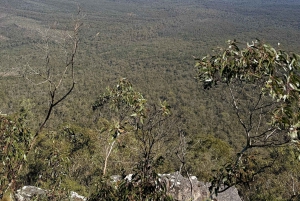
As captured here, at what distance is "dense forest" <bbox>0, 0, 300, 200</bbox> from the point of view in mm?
4047

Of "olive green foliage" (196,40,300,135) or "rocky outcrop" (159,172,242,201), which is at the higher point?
"olive green foliage" (196,40,300,135)

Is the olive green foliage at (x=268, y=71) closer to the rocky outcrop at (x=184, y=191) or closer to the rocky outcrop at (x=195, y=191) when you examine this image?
the rocky outcrop at (x=184, y=191)

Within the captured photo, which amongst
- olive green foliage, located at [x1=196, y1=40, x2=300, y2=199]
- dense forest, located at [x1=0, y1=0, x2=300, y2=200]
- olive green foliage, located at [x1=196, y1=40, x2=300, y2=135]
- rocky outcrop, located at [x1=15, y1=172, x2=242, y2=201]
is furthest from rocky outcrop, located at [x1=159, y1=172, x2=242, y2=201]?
olive green foliage, located at [x1=196, y1=40, x2=300, y2=135]

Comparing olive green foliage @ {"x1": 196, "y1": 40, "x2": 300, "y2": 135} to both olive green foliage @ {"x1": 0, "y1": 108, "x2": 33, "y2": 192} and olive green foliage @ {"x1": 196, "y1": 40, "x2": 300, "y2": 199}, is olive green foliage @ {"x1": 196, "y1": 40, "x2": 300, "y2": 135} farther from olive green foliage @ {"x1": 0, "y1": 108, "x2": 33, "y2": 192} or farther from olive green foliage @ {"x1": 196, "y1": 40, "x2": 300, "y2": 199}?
olive green foliage @ {"x1": 0, "y1": 108, "x2": 33, "y2": 192}

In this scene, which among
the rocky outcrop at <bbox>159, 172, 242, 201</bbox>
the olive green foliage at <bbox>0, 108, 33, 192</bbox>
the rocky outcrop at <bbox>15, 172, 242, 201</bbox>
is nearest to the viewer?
the olive green foliage at <bbox>0, 108, 33, 192</bbox>

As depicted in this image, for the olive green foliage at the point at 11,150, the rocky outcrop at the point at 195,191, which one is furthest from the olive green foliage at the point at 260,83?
the rocky outcrop at the point at 195,191

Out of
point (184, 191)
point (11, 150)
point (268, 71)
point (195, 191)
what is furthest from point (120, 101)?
point (195, 191)

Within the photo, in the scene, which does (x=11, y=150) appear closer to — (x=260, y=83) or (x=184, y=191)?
(x=260, y=83)

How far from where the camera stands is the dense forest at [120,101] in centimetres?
405

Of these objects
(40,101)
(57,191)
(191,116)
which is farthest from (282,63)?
(40,101)

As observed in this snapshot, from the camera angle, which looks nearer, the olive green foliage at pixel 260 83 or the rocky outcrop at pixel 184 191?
the olive green foliage at pixel 260 83

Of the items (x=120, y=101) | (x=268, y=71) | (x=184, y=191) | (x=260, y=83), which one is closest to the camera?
(x=268, y=71)

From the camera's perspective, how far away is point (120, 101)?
18.0 feet

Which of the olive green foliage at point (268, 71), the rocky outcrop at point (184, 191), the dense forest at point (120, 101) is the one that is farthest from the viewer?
the rocky outcrop at point (184, 191)
